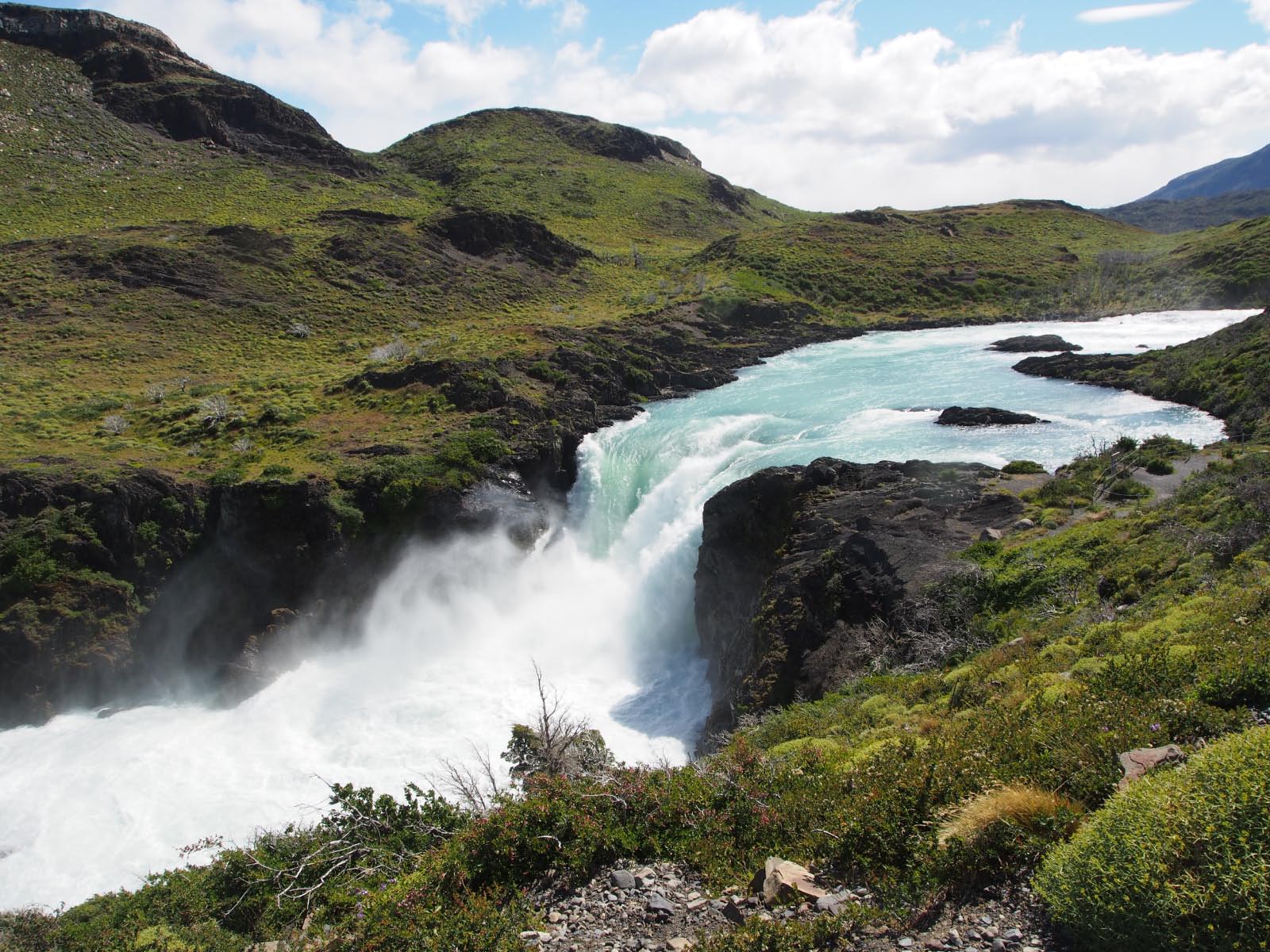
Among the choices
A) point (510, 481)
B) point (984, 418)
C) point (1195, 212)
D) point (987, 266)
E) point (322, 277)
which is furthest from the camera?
point (1195, 212)

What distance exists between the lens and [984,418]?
98.4ft

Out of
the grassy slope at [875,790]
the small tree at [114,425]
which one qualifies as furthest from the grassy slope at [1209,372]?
the small tree at [114,425]

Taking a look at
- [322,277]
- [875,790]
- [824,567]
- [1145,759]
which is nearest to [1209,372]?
[824,567]

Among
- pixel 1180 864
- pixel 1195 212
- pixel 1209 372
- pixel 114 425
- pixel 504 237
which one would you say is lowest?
pixel 1180 864

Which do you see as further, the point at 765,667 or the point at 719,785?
the point at 765,667

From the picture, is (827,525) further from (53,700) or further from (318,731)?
(53,700)

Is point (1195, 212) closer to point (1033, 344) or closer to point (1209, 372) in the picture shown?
point (1033, 344)

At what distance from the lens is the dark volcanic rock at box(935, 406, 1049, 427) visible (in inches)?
1168

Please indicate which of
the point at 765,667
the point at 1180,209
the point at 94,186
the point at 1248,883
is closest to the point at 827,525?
the point at 765,667

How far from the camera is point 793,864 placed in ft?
19.1

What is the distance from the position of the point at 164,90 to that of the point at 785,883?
9819 cm

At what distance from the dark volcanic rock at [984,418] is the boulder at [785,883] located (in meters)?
27.8

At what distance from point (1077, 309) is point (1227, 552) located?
197 feet

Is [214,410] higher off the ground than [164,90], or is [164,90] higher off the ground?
[164,90]
